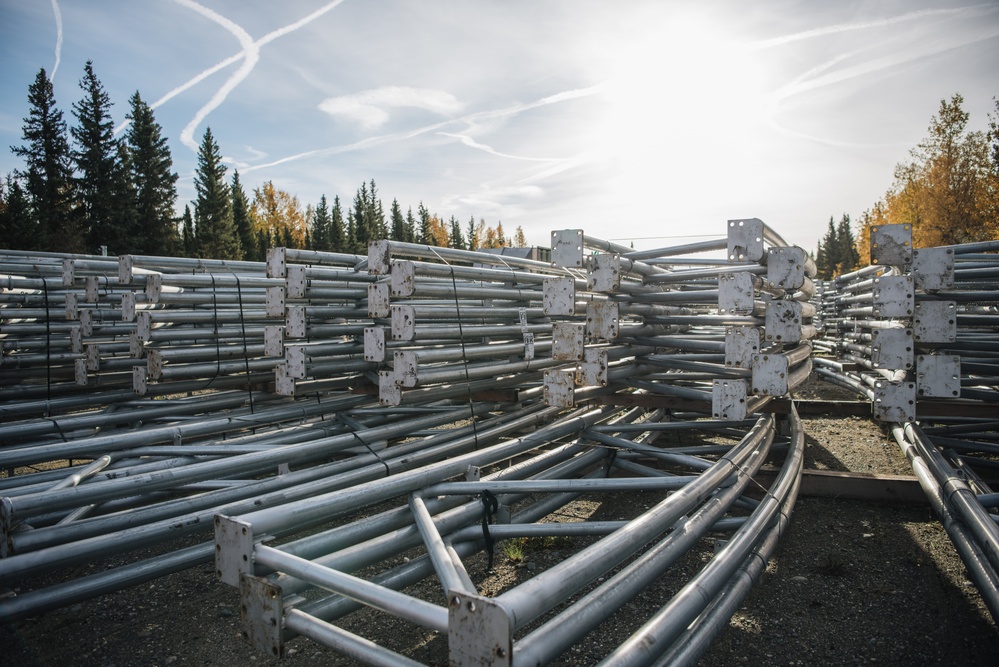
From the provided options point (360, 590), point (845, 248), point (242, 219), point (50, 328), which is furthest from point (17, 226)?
point (845, 248)

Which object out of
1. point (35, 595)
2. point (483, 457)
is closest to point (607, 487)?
point (483, 457)

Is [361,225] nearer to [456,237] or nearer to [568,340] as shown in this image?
[456,237]

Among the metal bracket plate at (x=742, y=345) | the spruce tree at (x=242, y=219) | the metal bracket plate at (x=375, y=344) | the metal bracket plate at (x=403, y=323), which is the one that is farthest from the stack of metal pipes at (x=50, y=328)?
the spruce tree at (x=242, y=219)

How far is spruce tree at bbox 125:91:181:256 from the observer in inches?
1517

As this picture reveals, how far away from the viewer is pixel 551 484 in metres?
3.81

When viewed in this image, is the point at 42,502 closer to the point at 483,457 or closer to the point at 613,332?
the point at 483,457

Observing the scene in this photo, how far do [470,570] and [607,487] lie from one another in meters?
1.39

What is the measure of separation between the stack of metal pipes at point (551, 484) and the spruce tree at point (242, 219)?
46736 millimetres

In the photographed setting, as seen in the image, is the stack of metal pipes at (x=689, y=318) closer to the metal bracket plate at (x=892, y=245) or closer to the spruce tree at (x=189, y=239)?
the metal bracket plate at (x=892, y=245)

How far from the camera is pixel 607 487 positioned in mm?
4004

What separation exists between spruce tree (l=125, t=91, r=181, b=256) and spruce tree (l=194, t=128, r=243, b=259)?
70.9 inches

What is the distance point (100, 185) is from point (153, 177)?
4324mm

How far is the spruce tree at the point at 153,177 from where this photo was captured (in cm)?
3853

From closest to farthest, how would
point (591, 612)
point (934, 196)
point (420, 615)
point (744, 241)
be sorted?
1. point (420, 615)
2. point (591, 612)
3. point (744, 241)
4. point (934, 196)
